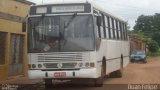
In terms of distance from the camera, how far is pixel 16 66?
25.4 m

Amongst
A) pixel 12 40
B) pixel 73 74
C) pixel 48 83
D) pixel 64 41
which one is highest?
pixel 12 40

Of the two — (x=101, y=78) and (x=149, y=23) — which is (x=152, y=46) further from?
(x=101, y=78)

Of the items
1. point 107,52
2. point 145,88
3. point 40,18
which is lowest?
point 145,88

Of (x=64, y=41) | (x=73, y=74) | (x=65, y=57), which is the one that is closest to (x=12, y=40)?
(x=64, y=41)

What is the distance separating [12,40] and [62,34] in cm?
852

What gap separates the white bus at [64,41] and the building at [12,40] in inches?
242

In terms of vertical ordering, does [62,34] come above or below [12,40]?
above

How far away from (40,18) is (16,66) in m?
8.89

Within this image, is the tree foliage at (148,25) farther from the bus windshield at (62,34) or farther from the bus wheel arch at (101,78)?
the bus windshield at (62,34)

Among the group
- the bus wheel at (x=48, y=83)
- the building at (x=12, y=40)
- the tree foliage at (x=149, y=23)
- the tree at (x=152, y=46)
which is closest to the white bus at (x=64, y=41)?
the bus wheel at (x=48, y=83)

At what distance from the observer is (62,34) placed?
16.7m

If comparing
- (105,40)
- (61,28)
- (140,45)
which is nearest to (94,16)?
(61,28)

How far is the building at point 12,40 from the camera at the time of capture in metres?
23.2

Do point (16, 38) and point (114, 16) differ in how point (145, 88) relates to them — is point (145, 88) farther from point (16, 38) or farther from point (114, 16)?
point (16, 38)
